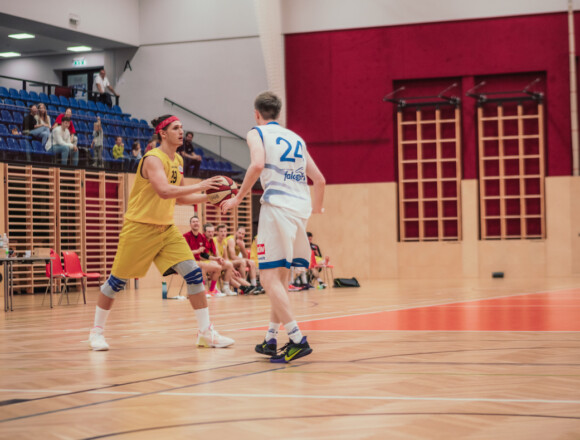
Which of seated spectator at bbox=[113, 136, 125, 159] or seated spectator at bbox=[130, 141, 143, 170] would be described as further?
seated spectator at bbox=[130, 141, 143, 170]

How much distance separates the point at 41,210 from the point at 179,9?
9540 millimetres

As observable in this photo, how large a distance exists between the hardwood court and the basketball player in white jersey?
0.24 metres

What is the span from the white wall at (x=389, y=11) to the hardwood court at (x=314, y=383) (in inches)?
586

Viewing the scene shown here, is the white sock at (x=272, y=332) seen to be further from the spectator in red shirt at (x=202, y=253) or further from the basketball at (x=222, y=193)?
the spectator in red shirt at (x=202, y=253)

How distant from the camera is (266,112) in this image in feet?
16.8

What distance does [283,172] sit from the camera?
496 centimetres

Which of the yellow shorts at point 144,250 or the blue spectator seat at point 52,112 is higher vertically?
the blue spectator seat at point 52,112

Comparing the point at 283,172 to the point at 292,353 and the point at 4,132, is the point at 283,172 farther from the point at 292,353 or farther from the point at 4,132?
the point at 4,132

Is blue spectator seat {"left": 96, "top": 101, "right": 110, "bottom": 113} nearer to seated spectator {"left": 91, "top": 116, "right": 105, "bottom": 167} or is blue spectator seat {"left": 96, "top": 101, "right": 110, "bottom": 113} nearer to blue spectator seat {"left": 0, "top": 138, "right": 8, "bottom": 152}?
seated spectator {"left": 91, "top": 116, "right": 105, "bottom": 167}

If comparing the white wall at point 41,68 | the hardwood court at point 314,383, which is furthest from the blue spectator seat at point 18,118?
the hardwood court at point 314,383

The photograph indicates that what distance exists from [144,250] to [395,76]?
16.7 metres

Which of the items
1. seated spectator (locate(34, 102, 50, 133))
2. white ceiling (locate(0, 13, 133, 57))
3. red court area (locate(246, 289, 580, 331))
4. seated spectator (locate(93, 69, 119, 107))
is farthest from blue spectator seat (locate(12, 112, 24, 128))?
red court area (locate(246, 289, 580, 331))

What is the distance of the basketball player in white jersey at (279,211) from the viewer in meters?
4.81

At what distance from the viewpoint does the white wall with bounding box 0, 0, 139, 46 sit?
19.4 meters
